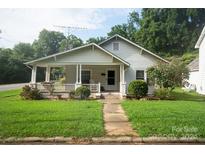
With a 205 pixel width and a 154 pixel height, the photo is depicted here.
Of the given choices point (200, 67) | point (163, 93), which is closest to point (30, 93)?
point (163, 93)

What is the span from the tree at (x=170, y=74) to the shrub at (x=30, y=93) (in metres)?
5.63

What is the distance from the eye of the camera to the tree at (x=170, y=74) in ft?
41.0

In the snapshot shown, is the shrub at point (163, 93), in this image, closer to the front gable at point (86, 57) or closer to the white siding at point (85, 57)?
the front gable at point (86, 57)

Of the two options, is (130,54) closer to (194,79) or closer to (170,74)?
(170,74)

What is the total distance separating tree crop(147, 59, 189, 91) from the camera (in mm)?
12484

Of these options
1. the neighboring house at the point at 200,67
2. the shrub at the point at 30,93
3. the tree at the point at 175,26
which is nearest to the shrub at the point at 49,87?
the shrub at the point at 30,93

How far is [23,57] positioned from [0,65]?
165 centimetres

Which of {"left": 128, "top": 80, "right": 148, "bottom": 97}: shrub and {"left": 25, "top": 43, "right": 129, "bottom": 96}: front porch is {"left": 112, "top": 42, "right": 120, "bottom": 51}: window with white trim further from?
{"left": 128, "top": 80, "right": 148, "bottom": 97}: shrub

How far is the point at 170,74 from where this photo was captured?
1254 cm

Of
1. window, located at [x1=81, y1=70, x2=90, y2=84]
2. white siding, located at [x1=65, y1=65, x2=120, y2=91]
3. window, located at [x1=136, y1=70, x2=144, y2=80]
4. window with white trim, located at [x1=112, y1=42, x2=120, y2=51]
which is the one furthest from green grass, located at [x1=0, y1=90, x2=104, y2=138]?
window with white trim, located at [x1=112, y1=42, x2=120, y2=51]

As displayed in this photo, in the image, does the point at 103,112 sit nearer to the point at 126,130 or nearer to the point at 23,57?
the point at 126,130

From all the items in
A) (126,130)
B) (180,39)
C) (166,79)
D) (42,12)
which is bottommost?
(126,130)

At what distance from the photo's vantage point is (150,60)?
49.7 ft
